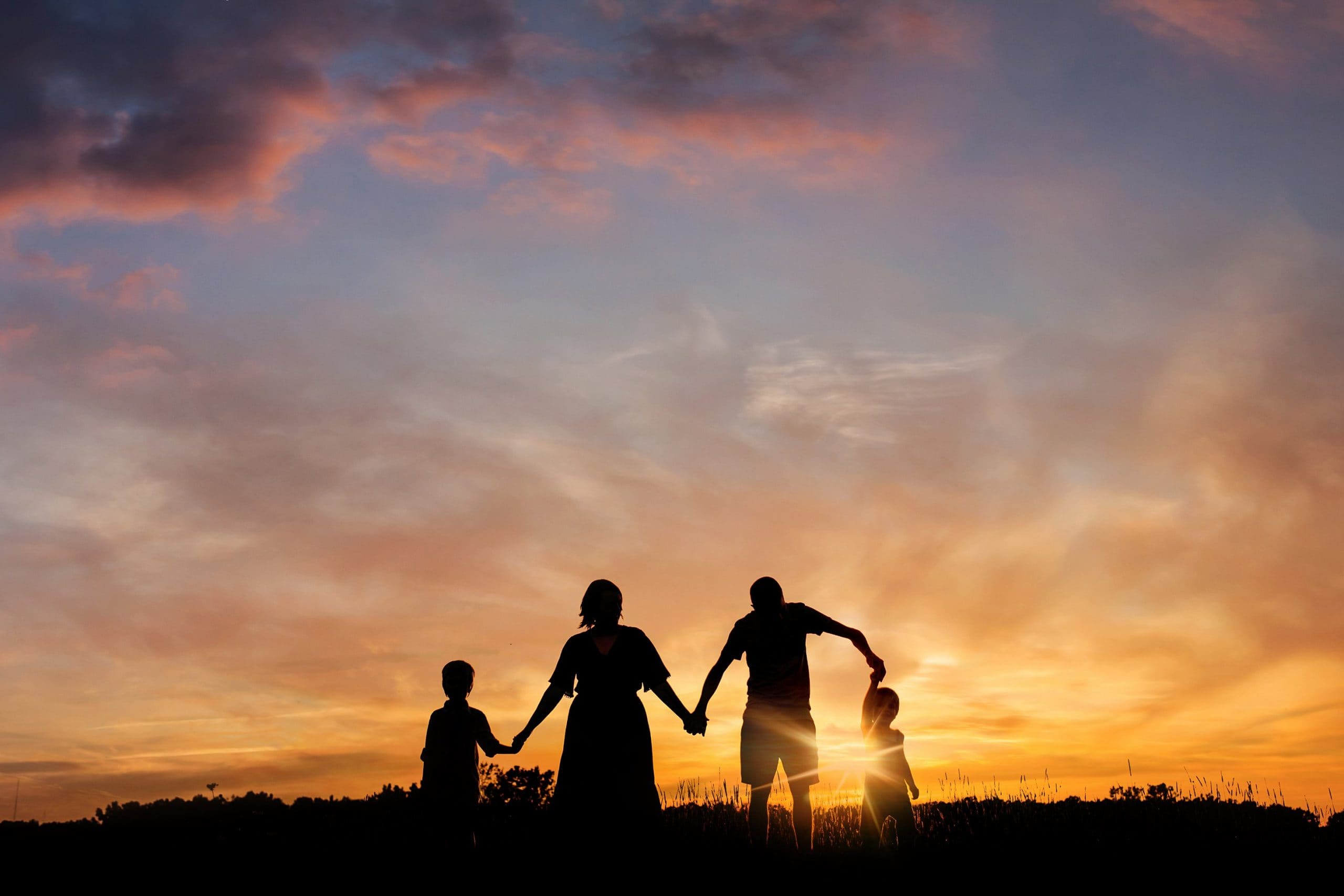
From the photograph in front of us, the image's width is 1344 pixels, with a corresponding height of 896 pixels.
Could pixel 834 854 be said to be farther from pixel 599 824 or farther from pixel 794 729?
pixel 599 824

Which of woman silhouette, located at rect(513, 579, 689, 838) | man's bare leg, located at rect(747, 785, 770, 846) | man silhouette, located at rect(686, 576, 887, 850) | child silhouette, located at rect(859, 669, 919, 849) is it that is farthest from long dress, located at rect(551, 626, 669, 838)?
child silhouette, located at rect(859, 669, 919, 849)

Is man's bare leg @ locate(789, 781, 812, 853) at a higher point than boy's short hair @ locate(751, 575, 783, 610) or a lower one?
lower

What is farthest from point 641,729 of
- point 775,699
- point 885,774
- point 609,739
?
point 885,774

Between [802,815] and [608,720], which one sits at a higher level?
[608,720]

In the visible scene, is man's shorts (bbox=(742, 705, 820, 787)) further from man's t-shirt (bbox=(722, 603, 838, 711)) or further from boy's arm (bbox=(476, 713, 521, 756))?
boy's arm (bbox=(476, 713, 521, 756))

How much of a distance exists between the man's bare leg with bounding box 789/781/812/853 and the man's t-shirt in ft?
2.75

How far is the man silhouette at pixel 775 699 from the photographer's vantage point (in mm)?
11031

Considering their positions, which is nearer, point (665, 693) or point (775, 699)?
point (665, 693)

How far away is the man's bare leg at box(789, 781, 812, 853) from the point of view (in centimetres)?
1111

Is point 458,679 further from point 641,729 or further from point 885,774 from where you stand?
point 885,774

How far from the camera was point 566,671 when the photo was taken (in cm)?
946

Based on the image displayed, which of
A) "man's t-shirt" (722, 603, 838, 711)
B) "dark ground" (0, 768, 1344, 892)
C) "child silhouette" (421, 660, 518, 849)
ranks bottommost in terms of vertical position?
"dark ground" (0, 768, 1344, 892)

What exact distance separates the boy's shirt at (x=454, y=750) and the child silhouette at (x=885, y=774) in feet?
13.9

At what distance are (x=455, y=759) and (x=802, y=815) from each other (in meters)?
3.63
